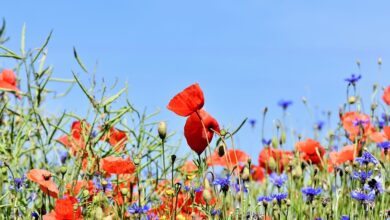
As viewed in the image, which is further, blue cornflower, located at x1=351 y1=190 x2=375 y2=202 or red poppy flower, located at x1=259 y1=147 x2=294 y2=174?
red poppy flower, located at x1=259 y1=147 x2=294 y2=174

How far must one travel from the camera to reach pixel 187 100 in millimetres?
1844

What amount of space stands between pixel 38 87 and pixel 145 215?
31.4 inches

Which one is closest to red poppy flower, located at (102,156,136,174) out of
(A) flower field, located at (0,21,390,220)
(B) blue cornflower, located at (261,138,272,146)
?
(A) flower field, located at (0,21,390,220)

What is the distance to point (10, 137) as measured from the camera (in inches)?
110

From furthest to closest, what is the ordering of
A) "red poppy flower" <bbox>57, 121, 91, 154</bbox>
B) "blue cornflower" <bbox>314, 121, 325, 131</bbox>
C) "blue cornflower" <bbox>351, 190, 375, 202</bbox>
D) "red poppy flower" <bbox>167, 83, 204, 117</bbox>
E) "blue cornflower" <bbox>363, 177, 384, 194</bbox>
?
"blue cornflower" <bbox>314, 121, 325, 131</bbox>, "red poppy flower" <bbox>57, 121, 91, 154</bbox>, "blue cornflower" <bbox>363, 177, 384, 194</bbox>, "blue cornflower" <bbox>351, 190, 375, 202</bbox>, "red poppy flower" <bbox>167, 83, 204, 117</bbox>

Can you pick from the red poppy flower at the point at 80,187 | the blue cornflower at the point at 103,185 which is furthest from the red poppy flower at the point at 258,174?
the red poppy flower at the point at 80,187

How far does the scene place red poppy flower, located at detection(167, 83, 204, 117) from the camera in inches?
72.4

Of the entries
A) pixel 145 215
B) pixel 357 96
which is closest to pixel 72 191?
pixel 145 215

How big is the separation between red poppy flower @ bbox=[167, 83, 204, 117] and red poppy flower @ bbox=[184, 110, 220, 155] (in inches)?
A: 1.4

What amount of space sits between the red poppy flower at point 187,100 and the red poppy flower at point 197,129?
0.03m

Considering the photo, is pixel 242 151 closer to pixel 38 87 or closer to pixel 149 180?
pixel 149 180

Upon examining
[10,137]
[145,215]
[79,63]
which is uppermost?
[79,63]

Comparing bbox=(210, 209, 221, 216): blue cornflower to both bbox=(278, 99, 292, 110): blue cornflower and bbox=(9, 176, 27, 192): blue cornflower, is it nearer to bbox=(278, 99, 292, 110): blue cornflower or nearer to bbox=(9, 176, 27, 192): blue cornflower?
bbox=(9, 176, 27, 192): blue cornflower

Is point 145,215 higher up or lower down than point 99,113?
lower down
